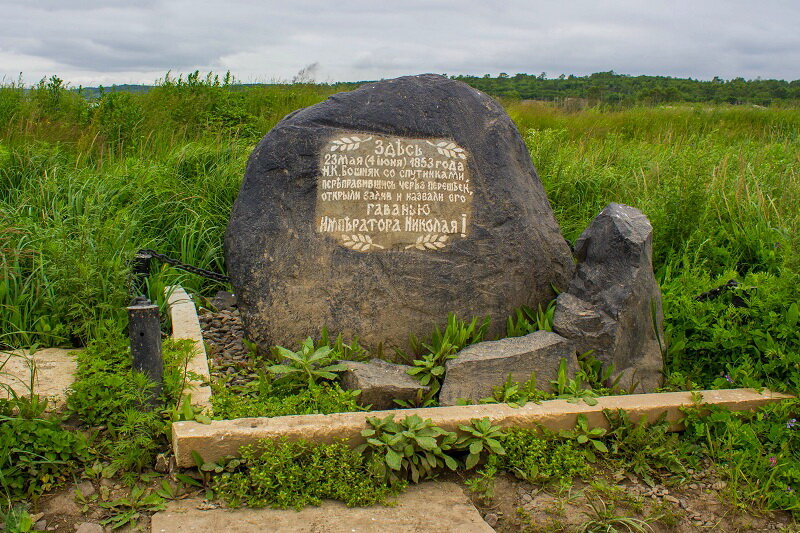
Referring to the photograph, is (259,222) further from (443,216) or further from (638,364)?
(638,364)

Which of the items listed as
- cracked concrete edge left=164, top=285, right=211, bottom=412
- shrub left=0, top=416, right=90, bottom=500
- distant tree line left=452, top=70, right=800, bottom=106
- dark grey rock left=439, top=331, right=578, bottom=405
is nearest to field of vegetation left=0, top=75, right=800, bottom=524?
shrub left=0, top=416, right=90, bottom=500

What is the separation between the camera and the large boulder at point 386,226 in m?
4.39

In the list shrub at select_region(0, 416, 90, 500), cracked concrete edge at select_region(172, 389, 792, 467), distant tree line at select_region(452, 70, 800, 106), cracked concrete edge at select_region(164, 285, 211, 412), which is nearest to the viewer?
shrub at select_region(0, 416, 90, 500)

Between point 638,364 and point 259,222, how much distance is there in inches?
98.6

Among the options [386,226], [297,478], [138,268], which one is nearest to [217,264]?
[138,268]

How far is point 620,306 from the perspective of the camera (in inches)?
166

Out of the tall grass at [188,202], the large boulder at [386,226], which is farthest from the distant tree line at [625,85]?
the large boulder at [386,226]

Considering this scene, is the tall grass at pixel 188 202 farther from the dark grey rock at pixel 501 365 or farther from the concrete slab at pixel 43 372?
the dark grey rock at pixel 501 365

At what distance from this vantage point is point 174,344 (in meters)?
4.09

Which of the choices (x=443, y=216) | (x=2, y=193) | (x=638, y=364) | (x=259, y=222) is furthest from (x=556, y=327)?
(x=2, y=193)

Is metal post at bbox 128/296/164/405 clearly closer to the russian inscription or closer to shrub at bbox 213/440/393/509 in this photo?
shrub at bbox 213/440/393/509

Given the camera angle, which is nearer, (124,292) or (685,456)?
(685,456)

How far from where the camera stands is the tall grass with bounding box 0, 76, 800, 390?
14.2ft

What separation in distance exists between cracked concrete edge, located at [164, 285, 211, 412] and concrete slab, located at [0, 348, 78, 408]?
62cm
